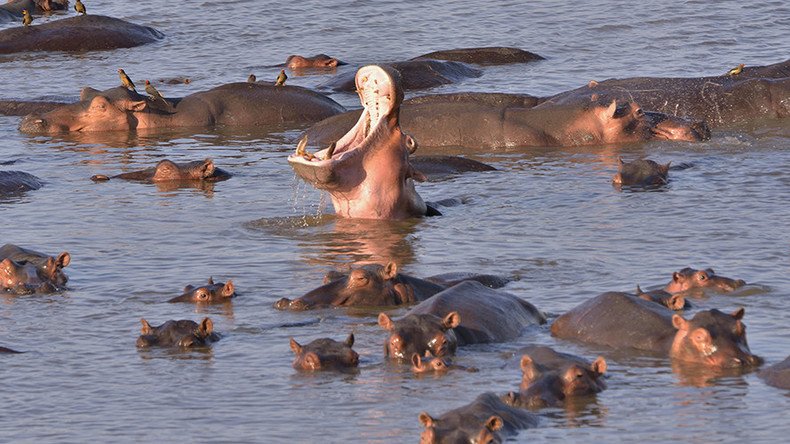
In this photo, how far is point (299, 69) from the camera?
62.0 feet

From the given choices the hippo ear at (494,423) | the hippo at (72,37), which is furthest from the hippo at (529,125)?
the hippo ear at (494,423)

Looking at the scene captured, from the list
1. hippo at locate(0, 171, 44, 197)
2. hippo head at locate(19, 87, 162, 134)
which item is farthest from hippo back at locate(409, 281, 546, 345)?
hippo head at locate(19, 87, 162, 134)

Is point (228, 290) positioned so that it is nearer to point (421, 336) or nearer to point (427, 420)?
point (421, 336)

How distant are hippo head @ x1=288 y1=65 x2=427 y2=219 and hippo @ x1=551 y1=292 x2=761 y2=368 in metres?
2.76

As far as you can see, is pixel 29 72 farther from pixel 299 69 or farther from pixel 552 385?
pixel 552 385

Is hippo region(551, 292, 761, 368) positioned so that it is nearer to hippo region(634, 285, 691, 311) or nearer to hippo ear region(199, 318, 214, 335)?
hippo region(634, 285, 691, 311)

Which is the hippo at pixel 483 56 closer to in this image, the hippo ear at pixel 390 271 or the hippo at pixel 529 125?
the hippo at pixel 529 125

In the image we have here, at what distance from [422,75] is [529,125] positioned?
331 cm

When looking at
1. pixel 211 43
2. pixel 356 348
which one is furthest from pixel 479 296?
A: pixel 211 43

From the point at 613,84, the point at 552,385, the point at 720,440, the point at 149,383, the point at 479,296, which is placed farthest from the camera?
the point at 613,84

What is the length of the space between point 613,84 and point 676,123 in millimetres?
1306

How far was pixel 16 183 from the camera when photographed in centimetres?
1222

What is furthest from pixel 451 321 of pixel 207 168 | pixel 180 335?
pixel 207 168

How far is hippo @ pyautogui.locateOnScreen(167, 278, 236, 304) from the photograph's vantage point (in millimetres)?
8672
